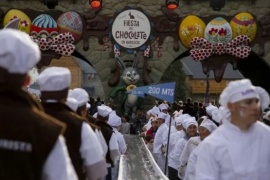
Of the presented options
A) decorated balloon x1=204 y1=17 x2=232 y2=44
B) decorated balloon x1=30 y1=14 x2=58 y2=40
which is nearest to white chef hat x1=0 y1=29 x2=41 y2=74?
decorated balloon x1=30 y1=14 x2=58 y2=40

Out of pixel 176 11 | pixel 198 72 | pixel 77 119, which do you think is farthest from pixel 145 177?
pixel 198 72

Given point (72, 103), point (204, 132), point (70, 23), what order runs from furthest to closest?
1. point (70, 23)
2. point (204, 132)
3. point (72, 103)

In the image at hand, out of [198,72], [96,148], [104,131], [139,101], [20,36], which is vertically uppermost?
[20,36]

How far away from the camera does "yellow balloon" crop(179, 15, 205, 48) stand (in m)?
23.4

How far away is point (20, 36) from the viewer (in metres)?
2.96

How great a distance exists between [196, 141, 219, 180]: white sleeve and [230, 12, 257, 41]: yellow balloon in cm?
1959

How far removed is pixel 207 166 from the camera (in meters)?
4.18

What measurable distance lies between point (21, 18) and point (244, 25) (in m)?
8.03

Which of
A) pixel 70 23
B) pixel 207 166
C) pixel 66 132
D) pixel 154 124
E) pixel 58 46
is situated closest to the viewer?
pixel 207 166

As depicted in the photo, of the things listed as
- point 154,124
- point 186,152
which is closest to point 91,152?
point 186,152

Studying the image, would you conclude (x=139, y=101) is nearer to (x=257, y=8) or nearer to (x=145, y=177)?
(x=257, y=8)

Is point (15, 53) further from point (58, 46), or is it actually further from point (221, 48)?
point (221, 48)

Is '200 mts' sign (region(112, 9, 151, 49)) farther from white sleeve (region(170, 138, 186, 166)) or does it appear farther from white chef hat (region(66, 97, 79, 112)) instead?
white chef hat (region(66, 97, 79, 112))

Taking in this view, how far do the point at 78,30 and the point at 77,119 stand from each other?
1947cm
